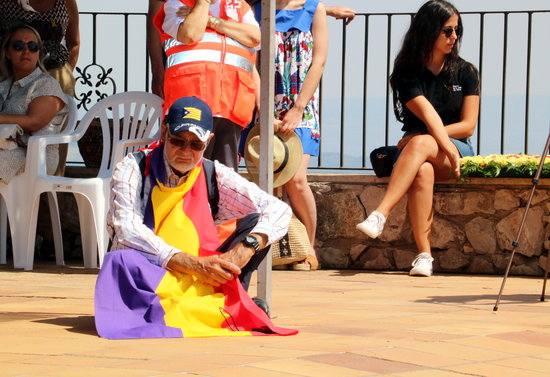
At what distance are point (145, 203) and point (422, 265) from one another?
3.21m

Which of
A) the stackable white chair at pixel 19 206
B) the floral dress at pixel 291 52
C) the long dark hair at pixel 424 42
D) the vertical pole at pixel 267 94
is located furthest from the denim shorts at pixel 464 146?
the vertical pole at pixel 267 94

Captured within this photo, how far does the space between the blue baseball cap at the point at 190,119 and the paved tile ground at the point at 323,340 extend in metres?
0.84

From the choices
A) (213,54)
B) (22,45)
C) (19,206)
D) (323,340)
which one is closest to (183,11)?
(213,54)

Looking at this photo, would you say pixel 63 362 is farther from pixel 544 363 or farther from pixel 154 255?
pixel 544 363

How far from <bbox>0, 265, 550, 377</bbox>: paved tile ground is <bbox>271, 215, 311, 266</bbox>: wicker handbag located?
3.10 ft

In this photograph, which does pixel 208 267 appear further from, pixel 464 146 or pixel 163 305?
pixel 464 146

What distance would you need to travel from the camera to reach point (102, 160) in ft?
24.1

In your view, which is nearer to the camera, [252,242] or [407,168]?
[252,242]

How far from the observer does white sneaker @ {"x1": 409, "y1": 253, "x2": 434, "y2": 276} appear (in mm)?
7172

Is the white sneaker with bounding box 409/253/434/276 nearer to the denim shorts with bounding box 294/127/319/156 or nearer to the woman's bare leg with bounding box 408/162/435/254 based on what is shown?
the woman's bare leg with bounding box 408/162/435/254

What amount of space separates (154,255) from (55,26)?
392 centimetres

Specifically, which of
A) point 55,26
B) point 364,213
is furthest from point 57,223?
point 364,213

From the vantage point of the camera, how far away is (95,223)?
6.99m

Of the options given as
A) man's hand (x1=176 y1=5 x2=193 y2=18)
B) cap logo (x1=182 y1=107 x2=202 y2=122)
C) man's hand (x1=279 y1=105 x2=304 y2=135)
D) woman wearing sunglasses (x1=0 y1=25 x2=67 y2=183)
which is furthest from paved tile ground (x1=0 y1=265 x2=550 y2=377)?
man's hand (x1=176 y1=5 x2=193 y2=18)
